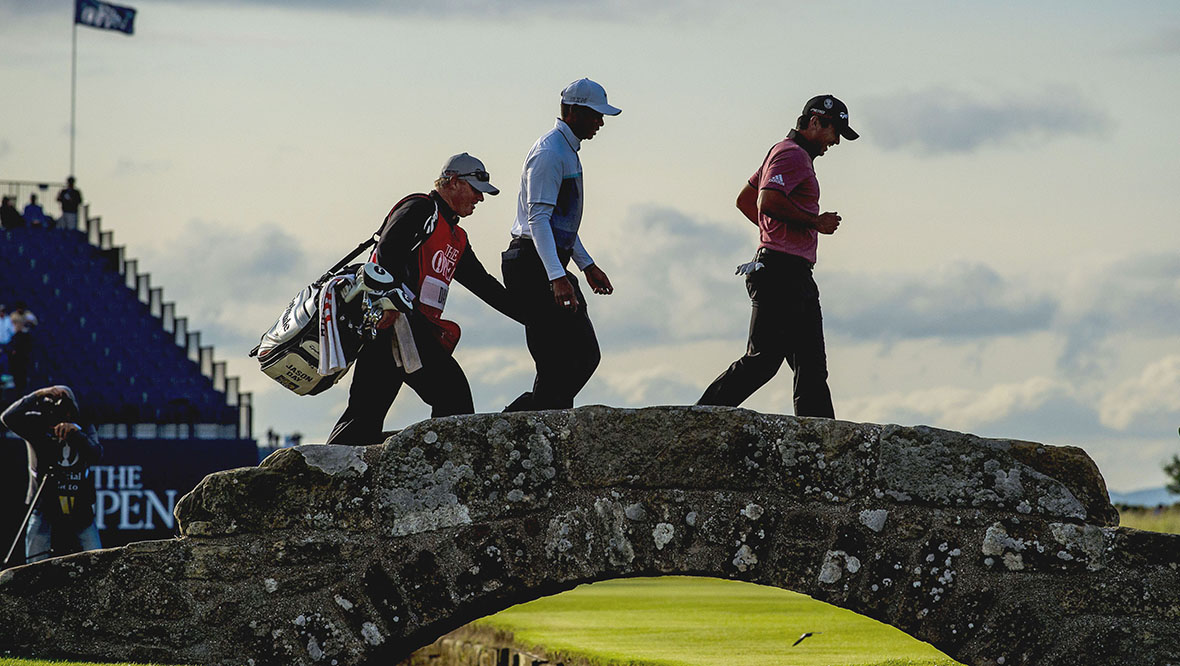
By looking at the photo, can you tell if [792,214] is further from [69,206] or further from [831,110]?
[69,206]

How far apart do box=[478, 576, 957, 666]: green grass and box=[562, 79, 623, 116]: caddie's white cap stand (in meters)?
4.54

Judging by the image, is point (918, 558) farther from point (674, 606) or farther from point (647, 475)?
point (674, 606)

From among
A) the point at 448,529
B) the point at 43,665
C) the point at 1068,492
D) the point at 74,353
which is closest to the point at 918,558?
the point at 1068,492

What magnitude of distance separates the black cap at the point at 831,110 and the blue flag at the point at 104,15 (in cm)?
3083

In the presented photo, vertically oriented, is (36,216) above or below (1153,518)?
above

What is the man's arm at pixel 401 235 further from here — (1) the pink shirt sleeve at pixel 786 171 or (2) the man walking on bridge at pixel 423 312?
(1) the pink shirt sleeve at pixel 786 171

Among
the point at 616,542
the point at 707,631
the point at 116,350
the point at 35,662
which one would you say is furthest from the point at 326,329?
the point at 116,350

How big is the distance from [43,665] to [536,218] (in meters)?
2.89

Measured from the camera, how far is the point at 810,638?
1305cm

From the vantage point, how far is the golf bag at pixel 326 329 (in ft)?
23.4

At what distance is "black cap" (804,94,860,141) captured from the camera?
7.78 meters

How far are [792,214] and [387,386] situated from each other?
6.65 ft

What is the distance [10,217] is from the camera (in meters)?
34.5

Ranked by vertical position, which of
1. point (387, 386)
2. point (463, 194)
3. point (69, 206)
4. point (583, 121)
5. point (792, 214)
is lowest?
point (387, 386)
